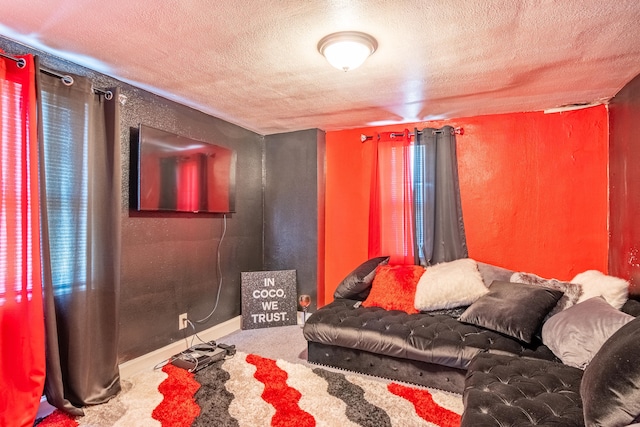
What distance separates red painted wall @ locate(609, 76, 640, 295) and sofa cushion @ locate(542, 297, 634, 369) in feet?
2.13

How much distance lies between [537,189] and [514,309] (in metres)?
1.37

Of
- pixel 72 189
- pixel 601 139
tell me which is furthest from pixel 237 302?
pixel 601 139

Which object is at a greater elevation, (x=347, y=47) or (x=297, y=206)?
(x=347, y=47)

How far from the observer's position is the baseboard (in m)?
2.63

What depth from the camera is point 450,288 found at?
2795 mm

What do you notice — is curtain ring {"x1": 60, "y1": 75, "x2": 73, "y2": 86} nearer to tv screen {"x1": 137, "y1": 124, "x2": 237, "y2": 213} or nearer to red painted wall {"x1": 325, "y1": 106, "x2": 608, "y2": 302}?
tv screen {"x1": 137, "y1": 124, "x2": 237, "y2": 213}

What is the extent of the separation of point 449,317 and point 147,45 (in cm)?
274

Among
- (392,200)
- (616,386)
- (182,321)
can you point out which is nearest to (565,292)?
(616,386)

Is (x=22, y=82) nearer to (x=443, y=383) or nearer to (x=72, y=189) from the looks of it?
(x=72, y=189)

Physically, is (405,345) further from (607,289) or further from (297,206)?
(297,206)

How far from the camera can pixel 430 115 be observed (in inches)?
134

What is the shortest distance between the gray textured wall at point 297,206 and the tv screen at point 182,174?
2.13 ft

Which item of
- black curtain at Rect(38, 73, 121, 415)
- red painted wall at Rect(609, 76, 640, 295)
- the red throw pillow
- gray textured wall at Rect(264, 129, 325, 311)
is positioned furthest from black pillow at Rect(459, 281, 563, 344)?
black curtain at Rect(38, 73, 121, 415)

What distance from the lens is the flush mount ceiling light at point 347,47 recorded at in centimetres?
188
